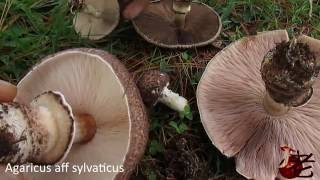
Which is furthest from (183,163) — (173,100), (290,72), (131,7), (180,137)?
(131,7)

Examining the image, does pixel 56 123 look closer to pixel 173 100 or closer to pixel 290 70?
pixel 173 100

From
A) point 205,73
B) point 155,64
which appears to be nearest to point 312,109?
point 205,73

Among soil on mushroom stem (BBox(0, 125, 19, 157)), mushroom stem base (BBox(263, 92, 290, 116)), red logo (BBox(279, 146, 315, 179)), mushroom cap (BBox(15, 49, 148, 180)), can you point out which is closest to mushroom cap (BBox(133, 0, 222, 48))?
mushroom stem base (BBox(263, 92, 290, 116))

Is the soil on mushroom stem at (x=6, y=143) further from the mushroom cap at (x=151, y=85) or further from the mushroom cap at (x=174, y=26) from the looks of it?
the mushroom cap at (x=174, y=26)

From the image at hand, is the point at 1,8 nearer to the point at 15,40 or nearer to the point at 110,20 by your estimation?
the point at 15,40

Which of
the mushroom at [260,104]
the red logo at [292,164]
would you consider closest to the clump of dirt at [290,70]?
the mushroom at [260,104]
